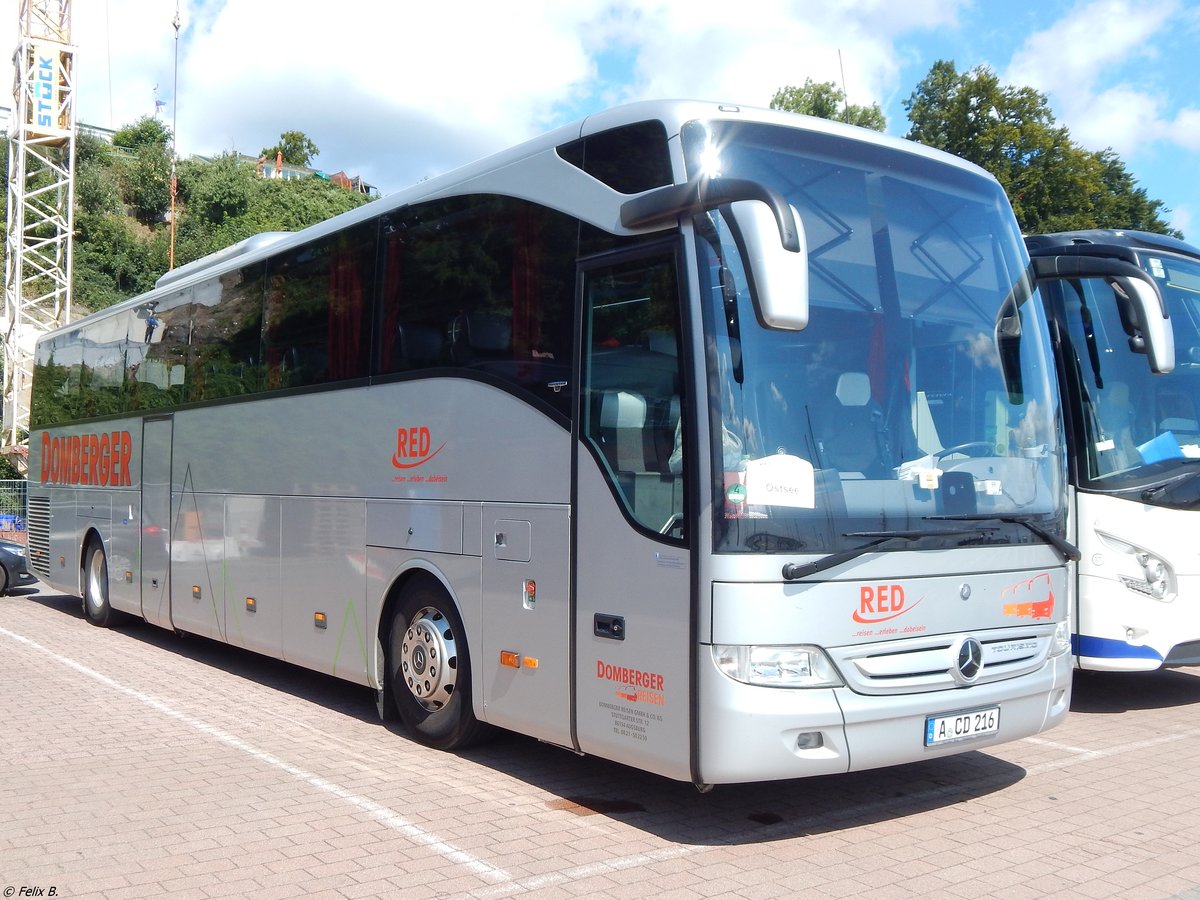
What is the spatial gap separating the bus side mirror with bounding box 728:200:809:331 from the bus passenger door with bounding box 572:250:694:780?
2.47 feet

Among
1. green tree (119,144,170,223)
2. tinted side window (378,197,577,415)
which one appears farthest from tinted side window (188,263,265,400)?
green tree (119,144,170,223)

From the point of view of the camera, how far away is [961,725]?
5.71 metres

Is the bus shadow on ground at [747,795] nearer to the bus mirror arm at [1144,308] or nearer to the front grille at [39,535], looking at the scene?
the bus mirror arm at [1144,308]

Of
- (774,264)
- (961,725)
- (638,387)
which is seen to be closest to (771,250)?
(774,264)

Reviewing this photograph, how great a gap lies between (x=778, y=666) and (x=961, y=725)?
45.7 inches

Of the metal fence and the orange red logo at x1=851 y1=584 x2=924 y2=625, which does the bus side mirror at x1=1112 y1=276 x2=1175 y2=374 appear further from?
the metal fence

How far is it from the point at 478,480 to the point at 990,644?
120 inches

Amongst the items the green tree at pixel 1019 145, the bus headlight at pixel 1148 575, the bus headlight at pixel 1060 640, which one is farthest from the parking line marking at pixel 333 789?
the green tree at pixel 1019 145

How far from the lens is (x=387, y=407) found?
7996 mm

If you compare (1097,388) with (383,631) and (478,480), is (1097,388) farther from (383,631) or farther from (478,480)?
(383,631)

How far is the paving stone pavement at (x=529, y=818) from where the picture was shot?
505 centimetres

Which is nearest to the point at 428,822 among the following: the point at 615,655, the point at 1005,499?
the point at 615,655

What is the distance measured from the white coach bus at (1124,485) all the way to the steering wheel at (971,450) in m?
3.08

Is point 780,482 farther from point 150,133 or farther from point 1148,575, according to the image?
point 150,133
